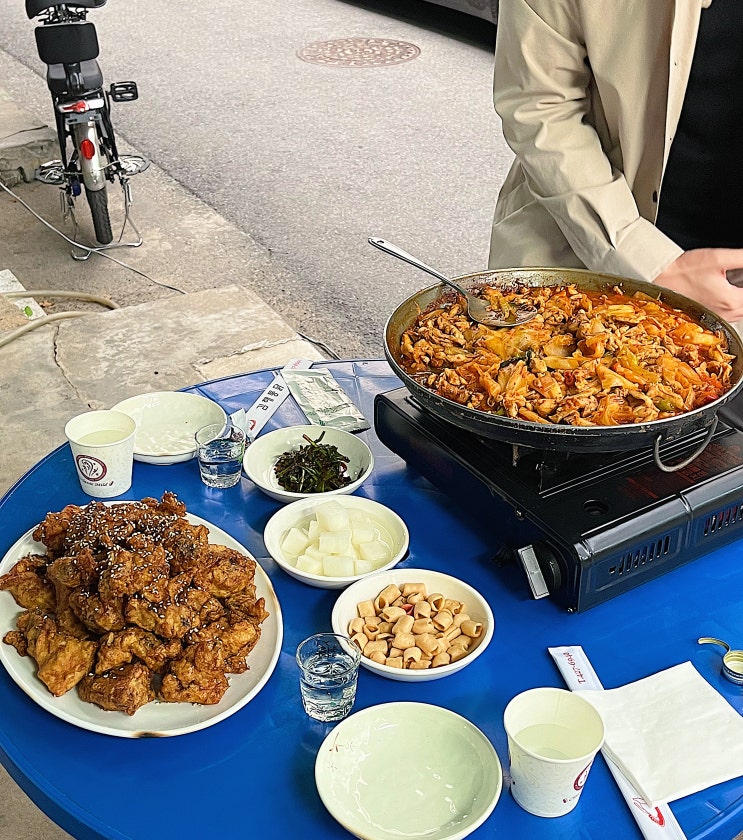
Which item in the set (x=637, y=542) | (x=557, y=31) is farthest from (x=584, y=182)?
(x=637, y=542)

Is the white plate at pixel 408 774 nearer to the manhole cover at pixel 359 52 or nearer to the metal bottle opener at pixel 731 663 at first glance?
the metal bottle opener at pixel 731 663

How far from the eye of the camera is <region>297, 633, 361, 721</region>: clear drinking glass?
121cm

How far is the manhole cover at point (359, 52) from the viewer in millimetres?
7270

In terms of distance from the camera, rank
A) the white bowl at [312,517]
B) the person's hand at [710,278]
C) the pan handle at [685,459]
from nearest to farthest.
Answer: the pan handle at [685,459]
the white bowl at [312,517]
the person's hand at [710,278]

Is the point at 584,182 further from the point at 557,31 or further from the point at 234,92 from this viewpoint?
the point at 234,92

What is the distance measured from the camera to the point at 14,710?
4.14ft

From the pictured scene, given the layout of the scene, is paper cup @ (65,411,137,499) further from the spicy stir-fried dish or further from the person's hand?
the person's hand

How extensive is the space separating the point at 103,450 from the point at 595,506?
2.68 feet

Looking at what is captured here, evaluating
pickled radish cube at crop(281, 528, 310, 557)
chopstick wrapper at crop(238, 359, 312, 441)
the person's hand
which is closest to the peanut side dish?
pickled radish cube at crop(281, 528, 310, 557)

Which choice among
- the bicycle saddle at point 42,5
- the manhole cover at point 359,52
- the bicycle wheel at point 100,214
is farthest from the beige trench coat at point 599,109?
the manhole cover at point 359,52

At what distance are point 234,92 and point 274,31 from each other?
1922 millimetres

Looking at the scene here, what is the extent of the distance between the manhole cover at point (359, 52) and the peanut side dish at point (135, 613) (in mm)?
6485

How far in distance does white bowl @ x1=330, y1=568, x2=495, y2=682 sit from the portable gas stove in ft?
0.31

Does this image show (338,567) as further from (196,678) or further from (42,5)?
(42,5)
